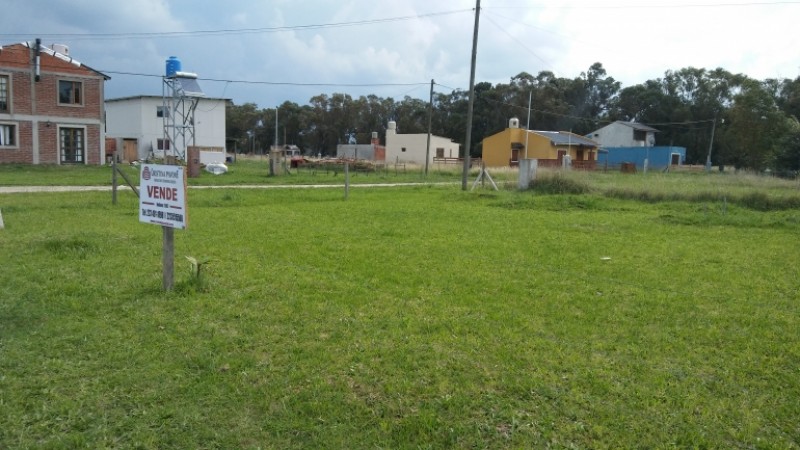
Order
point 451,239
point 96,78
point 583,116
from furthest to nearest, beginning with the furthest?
point 583,116, point 96,78, point 451,239

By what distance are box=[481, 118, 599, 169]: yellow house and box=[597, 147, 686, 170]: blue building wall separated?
4.54 m

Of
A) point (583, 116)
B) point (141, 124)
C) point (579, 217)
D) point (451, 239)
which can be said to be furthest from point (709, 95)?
point (451, 239)

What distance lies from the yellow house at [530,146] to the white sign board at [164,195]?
53280 mm

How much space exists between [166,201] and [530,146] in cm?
5803

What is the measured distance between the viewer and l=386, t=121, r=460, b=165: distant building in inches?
2603

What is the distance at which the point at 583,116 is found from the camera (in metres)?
89.8

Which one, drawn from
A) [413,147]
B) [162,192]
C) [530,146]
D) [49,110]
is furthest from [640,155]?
[162,192]

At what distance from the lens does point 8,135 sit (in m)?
34.8

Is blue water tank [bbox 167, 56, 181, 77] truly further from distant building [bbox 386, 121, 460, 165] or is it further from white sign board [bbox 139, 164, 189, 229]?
distant building [bbox 386, 121, 460, 165]

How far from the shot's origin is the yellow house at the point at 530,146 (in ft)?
196

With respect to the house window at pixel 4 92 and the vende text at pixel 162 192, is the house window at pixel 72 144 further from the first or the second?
the vende text at pixel 162 192

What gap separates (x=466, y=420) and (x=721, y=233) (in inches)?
434

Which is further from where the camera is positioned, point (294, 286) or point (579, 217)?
point (579, 217)

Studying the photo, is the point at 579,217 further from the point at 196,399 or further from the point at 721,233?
the point at 196,399
